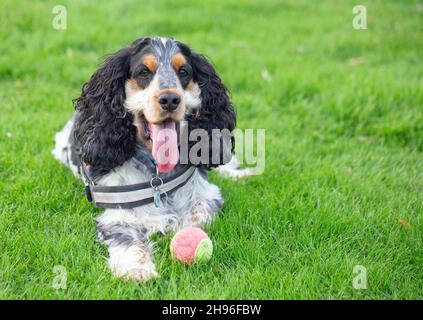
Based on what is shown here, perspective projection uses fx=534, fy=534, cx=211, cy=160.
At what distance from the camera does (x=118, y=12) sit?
9031mm

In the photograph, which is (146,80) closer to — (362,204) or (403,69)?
(362,204)

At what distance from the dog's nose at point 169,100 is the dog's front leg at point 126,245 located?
0.88m

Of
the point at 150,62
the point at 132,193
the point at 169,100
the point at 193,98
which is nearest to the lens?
the point at 169,100

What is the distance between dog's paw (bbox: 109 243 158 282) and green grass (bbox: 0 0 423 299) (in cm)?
7

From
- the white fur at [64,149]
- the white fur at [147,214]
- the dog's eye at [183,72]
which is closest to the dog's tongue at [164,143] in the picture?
the white fur at [147,214]

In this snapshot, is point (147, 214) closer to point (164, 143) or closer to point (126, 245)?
point (126, 245)

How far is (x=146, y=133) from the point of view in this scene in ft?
13.1

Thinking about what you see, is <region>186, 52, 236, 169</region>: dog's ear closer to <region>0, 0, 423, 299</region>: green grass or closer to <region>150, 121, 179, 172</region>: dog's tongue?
<region>150, 121, 179, 172</region>: dog's tongue

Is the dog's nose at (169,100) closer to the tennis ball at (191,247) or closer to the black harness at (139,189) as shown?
the black harness at (139,189)

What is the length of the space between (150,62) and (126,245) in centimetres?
131

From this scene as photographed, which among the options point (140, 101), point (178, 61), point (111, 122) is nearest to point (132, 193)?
point (111, 122)

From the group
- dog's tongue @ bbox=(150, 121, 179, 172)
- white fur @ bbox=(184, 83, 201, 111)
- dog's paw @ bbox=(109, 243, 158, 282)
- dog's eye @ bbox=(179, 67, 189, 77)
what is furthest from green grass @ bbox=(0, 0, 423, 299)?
dog's eye @ bbox=(179, 67, 189, 77)

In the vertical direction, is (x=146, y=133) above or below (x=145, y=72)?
below
